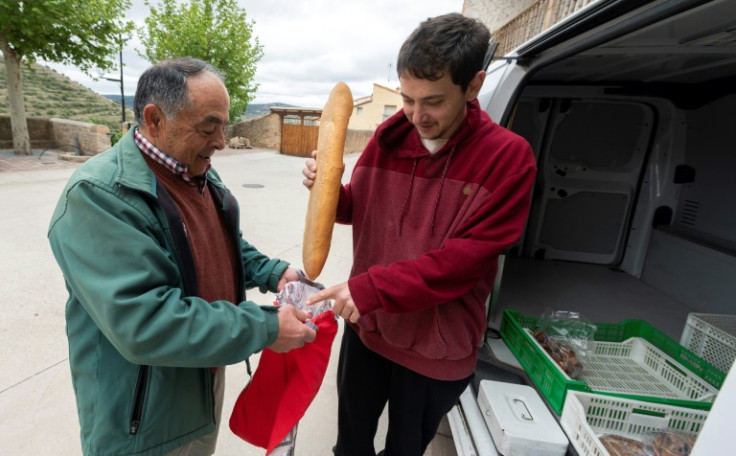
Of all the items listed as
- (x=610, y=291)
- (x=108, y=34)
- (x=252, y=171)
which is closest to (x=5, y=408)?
(x=610, y=291)

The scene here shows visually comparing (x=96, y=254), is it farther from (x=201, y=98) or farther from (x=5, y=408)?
(x=5, y=408)

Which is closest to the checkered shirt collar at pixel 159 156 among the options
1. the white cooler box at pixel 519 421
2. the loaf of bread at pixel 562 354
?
the white cooler box at pixel 519 421

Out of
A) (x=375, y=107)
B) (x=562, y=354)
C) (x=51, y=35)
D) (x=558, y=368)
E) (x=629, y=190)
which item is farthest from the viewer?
(x=375, y=107)

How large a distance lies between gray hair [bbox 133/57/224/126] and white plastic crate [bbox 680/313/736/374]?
9.75ft

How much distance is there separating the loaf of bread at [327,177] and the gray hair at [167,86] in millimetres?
457

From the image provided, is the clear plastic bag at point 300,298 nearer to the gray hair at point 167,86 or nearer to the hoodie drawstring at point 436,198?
the hoodie drawstring at point 436,198

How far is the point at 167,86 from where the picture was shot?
1.05m

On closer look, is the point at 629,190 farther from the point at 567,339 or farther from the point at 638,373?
the point at 567,339

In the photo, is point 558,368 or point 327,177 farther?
point 558,368

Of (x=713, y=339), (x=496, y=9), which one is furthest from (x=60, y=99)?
(x=713, y=339)

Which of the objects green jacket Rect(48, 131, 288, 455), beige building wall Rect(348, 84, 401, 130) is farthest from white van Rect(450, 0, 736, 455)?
beige building wall Rect(348, 84, 401, 130)

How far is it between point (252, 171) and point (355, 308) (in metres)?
11.7

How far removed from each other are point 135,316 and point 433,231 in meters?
0.92

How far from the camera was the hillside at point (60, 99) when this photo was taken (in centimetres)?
3322
